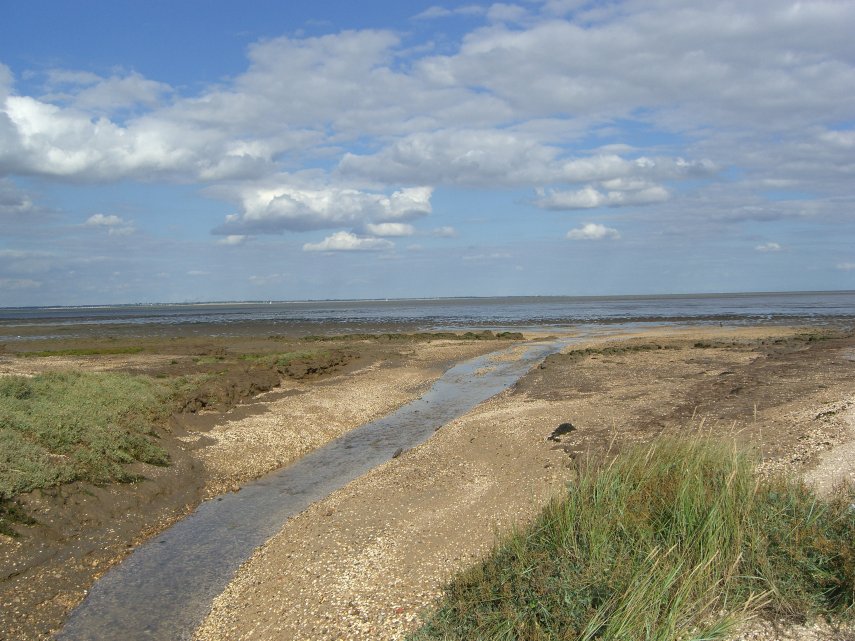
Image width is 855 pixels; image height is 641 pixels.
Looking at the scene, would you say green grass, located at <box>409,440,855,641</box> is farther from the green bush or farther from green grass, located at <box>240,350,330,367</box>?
green grass, located at <box>240,350,330,367</box>

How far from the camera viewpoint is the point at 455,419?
2148 centimetres

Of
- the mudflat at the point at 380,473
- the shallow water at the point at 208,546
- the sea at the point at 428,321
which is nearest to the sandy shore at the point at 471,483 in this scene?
the mudflat at the point at 380,473

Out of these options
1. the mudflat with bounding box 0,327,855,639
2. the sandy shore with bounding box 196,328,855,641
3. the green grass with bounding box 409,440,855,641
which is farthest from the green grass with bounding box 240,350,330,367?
the green grass with bounding box 409,440,855,641

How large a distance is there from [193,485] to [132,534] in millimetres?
2745

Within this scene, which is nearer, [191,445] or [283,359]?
[191,445]

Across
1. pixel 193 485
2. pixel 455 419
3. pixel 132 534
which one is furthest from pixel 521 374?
pixel 132 534

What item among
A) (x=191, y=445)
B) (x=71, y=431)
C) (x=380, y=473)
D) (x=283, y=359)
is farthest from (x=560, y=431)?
(x=283, y=359)

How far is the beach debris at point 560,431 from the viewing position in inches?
652

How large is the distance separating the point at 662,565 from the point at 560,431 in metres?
9.94

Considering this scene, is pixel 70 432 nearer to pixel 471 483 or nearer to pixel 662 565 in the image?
pixel 471 483

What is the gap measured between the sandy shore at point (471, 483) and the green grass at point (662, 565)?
58 centimetres

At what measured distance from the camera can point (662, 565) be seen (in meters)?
7.13

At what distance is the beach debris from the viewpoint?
16.6 metres

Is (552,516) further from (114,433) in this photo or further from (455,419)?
(455,419)
